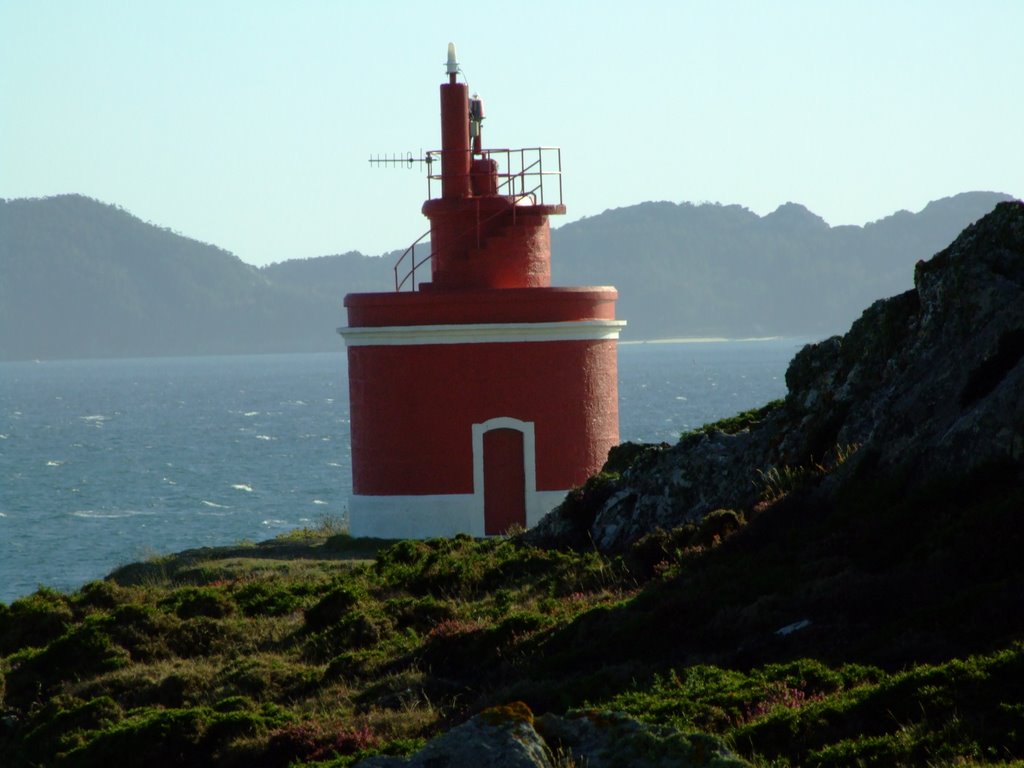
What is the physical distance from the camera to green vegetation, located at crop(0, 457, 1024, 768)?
7.67 metres

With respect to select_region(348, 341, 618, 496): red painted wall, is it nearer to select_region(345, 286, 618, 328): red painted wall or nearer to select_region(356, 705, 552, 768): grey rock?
select_region(345, 286, 618, 328): red painted wall

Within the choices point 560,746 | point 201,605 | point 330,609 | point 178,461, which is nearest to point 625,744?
point 560,746

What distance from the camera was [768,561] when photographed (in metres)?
10.9

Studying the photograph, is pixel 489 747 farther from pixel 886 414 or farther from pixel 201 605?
pixel 201 605

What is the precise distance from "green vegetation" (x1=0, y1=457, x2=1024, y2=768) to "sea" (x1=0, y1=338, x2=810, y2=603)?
31.9 ft

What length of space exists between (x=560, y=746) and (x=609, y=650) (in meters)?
2.86

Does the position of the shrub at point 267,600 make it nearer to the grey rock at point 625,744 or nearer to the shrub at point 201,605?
the shrub at point 201,605

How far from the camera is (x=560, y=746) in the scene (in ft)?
23.5

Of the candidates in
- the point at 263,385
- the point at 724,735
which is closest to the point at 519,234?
the point at 724,735

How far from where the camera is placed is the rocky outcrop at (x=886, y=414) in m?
10.9

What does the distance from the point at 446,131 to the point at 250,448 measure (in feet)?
152

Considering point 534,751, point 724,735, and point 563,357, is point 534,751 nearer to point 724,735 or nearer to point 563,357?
point 724,735

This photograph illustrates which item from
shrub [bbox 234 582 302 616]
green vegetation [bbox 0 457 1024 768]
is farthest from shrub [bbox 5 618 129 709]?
shrub [bbox 234 582 302 616]

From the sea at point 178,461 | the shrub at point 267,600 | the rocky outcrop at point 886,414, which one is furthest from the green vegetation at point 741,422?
the sea at point 178,461
